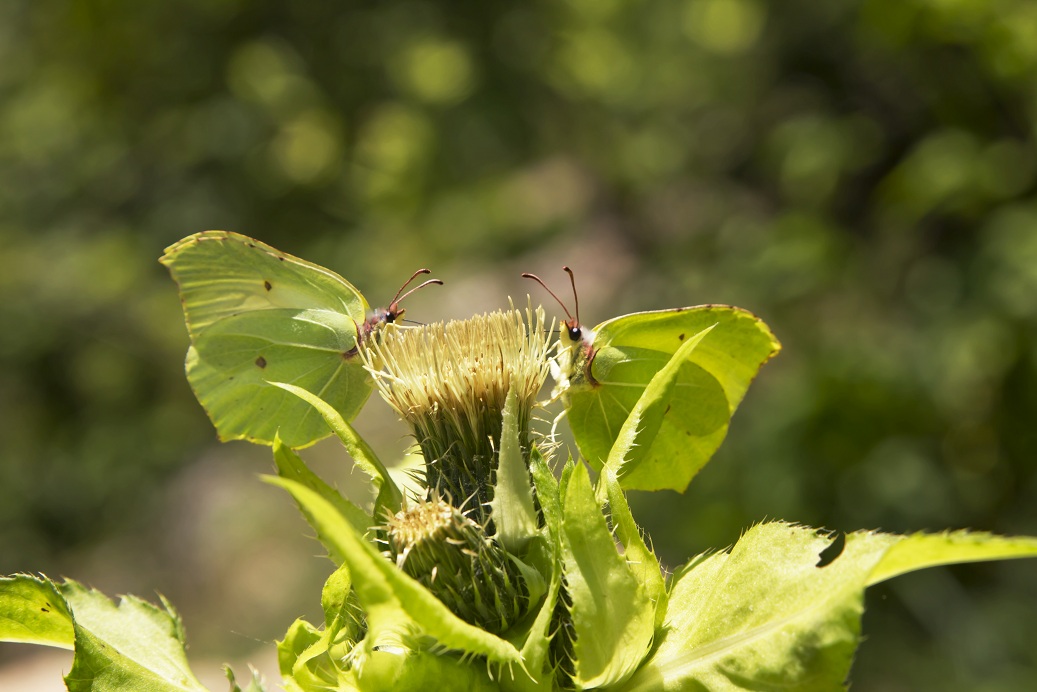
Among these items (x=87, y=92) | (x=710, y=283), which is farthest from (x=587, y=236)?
(x=87, y=92)

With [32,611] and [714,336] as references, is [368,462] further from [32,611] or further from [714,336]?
[714,336]

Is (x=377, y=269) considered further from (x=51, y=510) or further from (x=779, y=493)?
(x=779, y=493)

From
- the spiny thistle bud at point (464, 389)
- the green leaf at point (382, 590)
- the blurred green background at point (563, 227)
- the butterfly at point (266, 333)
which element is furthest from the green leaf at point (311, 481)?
the blurred green background at point (563, 227)

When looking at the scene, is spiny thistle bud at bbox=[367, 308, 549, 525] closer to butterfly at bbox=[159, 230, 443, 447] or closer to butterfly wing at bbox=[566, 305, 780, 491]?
butterfly wing at bbox=[566, 305, 780, 491]

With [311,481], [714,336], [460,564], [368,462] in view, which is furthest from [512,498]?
[714,336]

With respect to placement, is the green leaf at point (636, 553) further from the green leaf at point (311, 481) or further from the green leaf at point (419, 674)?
the green leaf at point (311, 481)
